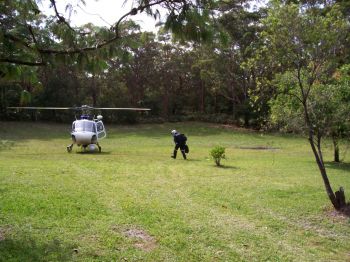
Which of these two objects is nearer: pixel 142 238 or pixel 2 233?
pixel 2 233

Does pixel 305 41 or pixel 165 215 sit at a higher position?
pixel 305 41

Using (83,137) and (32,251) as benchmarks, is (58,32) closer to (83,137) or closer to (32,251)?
(32,251)

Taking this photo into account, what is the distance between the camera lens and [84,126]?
21.5 meters

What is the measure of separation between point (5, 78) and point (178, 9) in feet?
7.52

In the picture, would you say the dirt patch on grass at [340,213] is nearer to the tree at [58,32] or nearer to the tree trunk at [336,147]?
the tree at [58,32]

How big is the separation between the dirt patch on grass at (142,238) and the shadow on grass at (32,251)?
100cm

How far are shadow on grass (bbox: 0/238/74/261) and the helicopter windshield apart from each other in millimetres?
15681

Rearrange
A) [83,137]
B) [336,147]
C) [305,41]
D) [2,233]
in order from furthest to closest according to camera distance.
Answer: [83,137] < [336,147] < [305,41] < [2,233]

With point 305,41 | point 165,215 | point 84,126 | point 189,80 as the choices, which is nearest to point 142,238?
point 165,215

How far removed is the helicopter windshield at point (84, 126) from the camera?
70.6ft

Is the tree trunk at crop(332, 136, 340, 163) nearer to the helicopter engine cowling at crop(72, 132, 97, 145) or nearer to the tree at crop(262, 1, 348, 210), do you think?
the tree at crop(262, 1, 348, 210)

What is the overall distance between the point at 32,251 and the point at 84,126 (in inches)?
638

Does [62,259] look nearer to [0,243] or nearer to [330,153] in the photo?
[0,243]

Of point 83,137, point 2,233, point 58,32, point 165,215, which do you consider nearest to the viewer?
point 58,32
